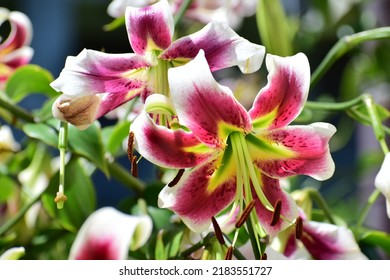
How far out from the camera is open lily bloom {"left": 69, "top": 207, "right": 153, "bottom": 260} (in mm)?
287

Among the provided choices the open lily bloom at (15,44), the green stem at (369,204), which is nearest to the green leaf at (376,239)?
the green stem at (369,204)

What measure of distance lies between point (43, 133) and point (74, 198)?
0.13ft

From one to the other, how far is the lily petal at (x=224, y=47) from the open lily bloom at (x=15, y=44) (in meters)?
0.17

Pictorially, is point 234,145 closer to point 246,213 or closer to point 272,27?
point 246,213

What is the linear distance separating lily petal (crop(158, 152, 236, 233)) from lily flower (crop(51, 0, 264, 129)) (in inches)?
1.5

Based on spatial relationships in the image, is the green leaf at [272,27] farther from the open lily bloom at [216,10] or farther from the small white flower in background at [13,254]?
the small white flower in background at [13,254]

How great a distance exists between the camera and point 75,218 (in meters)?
0.36

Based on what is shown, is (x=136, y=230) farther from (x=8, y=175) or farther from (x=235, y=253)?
(x=8, y=175)

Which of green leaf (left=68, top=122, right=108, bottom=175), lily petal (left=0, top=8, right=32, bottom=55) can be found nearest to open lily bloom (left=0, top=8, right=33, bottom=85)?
lily petal (left=0, top=8, right=32, bottom=55)

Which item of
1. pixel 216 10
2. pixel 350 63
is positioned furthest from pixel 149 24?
pixel 350 63

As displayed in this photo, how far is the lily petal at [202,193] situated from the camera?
0.27 metres

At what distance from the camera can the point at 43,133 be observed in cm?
34
